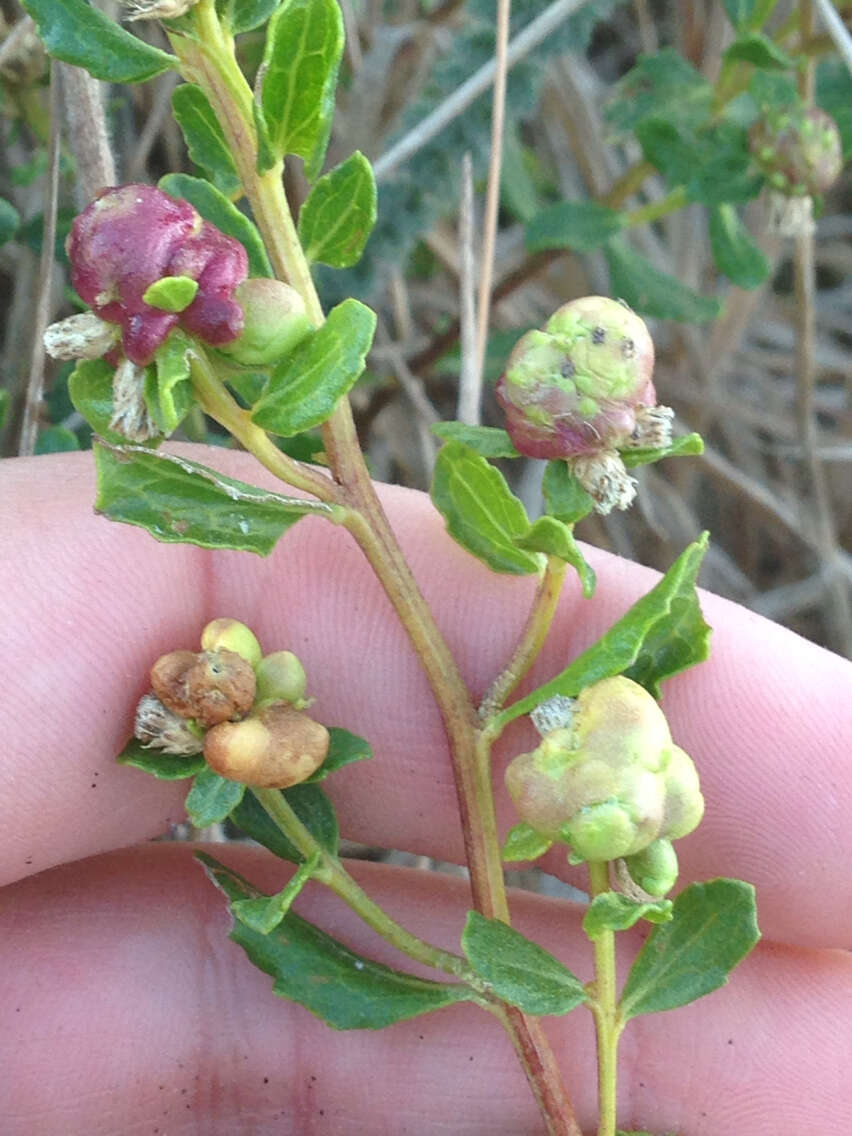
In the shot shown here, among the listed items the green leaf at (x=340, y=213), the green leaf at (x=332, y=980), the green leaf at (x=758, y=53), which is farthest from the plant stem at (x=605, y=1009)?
the green leaf at (x=758, y=53)

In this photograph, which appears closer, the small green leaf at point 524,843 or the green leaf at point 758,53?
the small green leaf at point 524,843

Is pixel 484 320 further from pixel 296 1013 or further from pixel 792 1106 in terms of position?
pixel 792 1106

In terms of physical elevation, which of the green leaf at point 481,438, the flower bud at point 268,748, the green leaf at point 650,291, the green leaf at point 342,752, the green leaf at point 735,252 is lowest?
the green leaf at point 342,752

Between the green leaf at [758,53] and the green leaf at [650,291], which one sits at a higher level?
the green leaf at [758,53]

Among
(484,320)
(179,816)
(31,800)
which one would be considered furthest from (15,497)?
(484,320)

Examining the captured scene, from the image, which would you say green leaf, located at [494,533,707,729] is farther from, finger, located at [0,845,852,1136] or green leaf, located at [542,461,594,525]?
finger, located at [0,845,852,1136]

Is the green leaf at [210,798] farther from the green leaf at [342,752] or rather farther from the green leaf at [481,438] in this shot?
the green leaf at [481,438]

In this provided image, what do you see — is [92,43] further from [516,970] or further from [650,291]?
[650,291]
